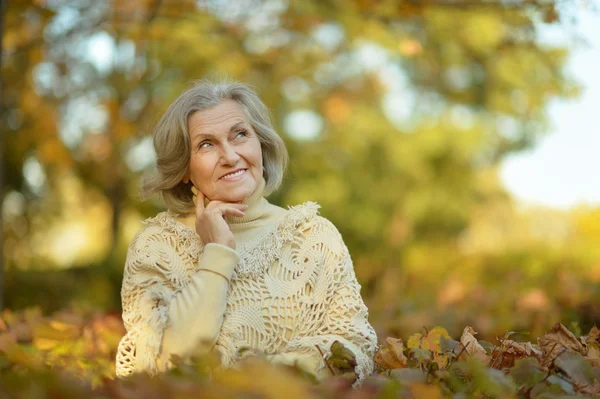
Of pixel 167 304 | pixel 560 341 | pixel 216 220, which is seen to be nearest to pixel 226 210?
pixel 216 220

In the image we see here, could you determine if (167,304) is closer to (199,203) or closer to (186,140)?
(199,203)

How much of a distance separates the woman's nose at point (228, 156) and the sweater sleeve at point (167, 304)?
0.36 meters

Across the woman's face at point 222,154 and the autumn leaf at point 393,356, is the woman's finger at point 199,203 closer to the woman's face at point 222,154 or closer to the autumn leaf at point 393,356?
the woman's face at point 222,154

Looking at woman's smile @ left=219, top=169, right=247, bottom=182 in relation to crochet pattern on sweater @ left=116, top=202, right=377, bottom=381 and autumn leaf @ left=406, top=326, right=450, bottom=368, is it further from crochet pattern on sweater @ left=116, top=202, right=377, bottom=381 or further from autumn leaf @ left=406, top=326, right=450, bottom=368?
autumn leaf @ left=406, top=326, right=450, bottom=368

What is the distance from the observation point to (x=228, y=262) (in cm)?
257

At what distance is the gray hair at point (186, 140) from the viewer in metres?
2.87

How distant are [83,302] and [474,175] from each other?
9201 mm

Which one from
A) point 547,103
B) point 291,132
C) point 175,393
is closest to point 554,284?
point 175,393

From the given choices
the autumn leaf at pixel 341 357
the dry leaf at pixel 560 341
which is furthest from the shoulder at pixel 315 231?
the dry leaf at pixel 560 341

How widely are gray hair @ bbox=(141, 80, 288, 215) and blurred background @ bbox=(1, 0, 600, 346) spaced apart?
1.94 ft

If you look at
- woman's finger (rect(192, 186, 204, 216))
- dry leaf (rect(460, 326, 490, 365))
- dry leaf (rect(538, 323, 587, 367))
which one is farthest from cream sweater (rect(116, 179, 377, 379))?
dry leaf (rect(538, 323, 587, 367))

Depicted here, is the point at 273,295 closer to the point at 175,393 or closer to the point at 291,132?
the point at 175,393

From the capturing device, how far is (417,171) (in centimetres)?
1490

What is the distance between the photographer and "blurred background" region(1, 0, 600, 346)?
246 inches
